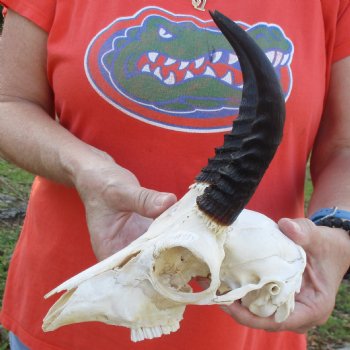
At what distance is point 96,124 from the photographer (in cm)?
167

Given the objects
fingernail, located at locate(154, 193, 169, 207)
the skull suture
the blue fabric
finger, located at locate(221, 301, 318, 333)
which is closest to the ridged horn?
the skull suture

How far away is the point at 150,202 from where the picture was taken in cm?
138

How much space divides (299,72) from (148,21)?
0.38 meters

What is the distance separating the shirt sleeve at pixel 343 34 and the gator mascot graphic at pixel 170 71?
0.20 m

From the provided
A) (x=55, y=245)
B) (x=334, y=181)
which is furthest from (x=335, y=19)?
(x=55, y=245)

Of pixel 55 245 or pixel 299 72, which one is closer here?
pixel 299 72

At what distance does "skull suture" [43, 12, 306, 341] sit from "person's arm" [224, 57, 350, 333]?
4cm

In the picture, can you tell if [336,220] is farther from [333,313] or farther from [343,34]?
[333,313]

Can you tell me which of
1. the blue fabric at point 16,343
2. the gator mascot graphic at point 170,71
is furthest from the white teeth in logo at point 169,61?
the blue fabric at point 16,343

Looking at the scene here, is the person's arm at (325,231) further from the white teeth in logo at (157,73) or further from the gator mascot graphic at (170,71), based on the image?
the white teeth in logo at (157,73)

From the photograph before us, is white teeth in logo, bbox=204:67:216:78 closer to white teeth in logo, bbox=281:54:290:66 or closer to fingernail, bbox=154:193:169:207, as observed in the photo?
white teeth in logo, bbox=281:54:290:66

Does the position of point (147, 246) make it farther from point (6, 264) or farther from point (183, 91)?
point (6, 264)

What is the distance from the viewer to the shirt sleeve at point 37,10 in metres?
1.69

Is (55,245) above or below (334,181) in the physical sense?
below
